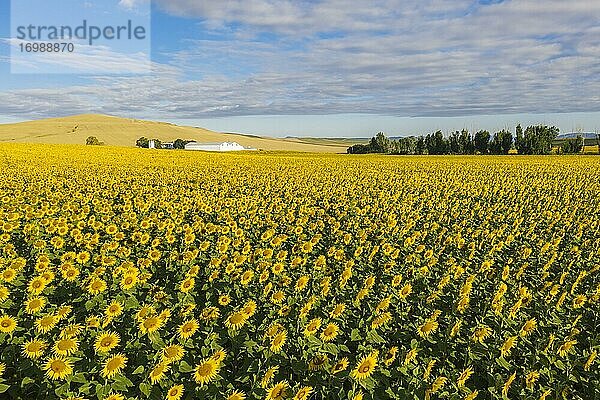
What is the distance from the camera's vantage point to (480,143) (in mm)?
79500

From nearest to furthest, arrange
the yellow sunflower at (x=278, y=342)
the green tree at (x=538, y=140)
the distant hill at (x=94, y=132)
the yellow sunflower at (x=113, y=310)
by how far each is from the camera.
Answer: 1. the yellow sunflower at (x=278, y=342)
2. the yellow sunflower at (x=113, y=310)
3. the green tree at (x=538, y=140)
4. the distant hill at (x=94, y=132)

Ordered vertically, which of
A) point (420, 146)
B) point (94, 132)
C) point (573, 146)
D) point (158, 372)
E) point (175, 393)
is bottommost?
point (175, 393)

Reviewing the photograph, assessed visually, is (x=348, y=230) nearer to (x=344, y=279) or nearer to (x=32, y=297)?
(x=344, y=279)

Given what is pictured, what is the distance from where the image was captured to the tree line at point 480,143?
74688 millimetres

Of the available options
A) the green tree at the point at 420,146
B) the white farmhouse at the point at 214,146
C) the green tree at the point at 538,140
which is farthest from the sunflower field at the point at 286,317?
the white farmhouse at the point at 214,146

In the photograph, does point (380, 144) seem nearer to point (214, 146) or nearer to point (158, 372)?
point (214, 146)

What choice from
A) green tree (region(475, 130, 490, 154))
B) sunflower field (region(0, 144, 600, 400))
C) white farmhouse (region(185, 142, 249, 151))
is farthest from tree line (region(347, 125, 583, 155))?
sunflower field (region(0, 144, 600, 400))

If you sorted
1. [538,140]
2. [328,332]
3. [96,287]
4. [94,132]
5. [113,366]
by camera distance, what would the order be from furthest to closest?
1. [94,132]
2. [538,140]
3. [96,287]
4. [328,332]
5. [113,366]

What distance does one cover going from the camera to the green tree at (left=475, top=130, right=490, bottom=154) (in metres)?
79.2

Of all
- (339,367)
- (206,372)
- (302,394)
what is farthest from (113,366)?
(339,367)

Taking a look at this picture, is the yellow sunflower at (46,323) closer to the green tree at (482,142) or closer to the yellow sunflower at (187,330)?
the yellow sunflower at (187,330)

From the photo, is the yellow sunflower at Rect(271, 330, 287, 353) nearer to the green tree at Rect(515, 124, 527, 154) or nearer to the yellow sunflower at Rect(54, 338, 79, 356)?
the yellow sunflower at Rect(54, 338, 79, 356)

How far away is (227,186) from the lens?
1659 cm

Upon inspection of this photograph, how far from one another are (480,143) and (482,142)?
0.37m
